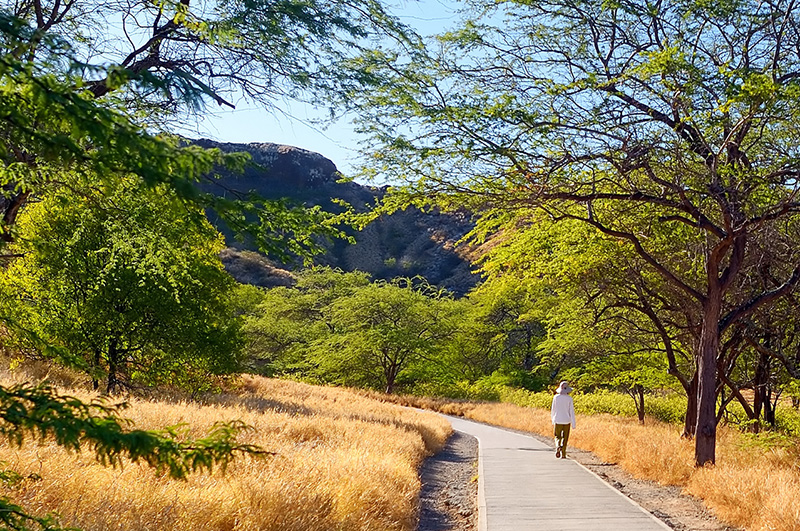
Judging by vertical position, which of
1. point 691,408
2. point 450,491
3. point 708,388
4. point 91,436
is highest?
point 91,436

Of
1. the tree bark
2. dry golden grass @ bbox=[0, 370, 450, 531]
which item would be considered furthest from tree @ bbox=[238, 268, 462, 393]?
dry golden grass @ bbox=[0, 370, 450, 531]

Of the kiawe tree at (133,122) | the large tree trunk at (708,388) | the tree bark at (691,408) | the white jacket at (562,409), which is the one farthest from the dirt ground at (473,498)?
the kiawe tree at (133,122)

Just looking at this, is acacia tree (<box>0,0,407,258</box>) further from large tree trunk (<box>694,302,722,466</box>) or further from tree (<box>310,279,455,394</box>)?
tree (<box>310,279,455,394</box>)

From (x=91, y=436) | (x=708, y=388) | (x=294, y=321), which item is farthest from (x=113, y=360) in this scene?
(x=294, y=321)

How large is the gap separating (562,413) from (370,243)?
146068 millimetres

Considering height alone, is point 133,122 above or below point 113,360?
above

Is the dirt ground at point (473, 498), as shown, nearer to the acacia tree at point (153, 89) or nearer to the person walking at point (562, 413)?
the person walking at point (562, 413)

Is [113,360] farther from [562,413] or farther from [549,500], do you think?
[549,500]

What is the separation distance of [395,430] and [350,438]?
10.7ft

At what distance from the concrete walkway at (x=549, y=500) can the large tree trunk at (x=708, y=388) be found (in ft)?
6.21

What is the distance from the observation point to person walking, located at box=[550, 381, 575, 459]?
1388 centimetres

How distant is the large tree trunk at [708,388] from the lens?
10.7 metres

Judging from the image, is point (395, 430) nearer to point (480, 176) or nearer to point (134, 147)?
point (480, 176)

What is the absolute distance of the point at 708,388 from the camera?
10742mm
